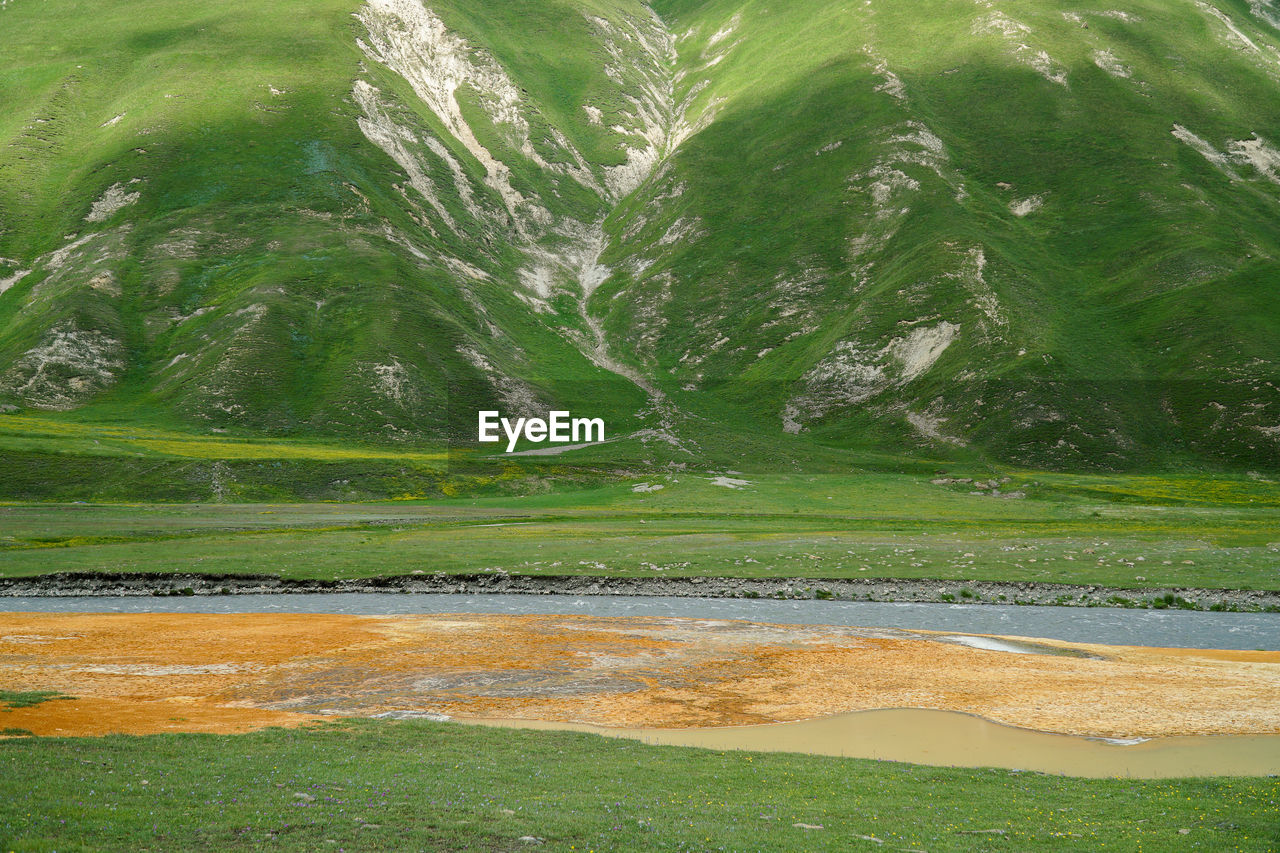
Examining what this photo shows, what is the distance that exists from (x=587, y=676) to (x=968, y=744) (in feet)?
54.1

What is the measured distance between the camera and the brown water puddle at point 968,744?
2681 centimetres

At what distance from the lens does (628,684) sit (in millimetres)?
37750

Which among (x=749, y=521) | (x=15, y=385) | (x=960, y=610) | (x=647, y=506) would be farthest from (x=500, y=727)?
(x=15, y=385)

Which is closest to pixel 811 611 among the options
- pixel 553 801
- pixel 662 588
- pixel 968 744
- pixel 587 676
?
pixel 662 588


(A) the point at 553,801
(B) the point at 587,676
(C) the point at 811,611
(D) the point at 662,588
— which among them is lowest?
(C) the point at 811,611

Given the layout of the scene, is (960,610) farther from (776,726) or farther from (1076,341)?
(1076,341)

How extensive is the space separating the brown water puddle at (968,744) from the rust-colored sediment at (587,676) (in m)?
1.01

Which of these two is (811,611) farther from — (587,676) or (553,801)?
(553,801)

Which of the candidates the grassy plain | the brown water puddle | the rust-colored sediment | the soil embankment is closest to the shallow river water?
the soil embankment

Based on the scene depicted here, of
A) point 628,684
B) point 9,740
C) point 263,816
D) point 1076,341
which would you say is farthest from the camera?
point 1076,341

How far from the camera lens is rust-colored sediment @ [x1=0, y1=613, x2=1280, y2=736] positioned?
106ft

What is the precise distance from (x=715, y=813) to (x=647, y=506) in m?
83.3

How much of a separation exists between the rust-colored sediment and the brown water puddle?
3.32 feet

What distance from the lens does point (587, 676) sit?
3909 centimetres
